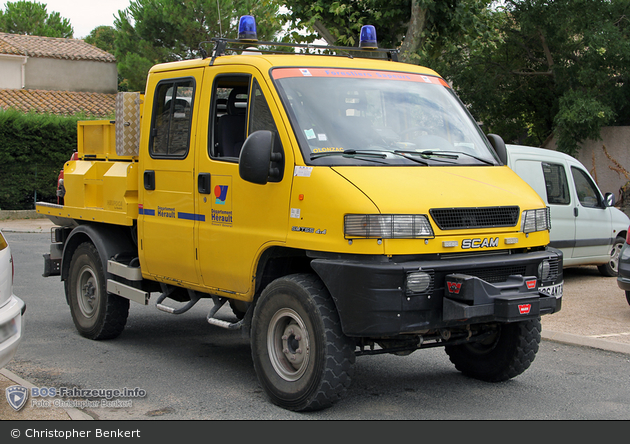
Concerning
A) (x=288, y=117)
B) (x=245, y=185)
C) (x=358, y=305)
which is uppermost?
(x=288, y=117)

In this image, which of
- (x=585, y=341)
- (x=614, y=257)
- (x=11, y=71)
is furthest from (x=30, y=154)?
(x=585, y=341)

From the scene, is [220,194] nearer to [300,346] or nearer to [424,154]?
[300,346]

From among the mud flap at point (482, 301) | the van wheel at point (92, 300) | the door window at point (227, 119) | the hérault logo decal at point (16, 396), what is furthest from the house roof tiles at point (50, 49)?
the mud flap at point (482, 301)

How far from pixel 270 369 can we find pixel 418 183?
1.76 meters

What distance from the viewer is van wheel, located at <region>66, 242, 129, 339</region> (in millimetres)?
7602

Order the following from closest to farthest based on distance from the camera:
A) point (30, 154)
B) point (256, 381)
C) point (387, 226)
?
point (387, 226) → point (256, 381) → point (30, 154)

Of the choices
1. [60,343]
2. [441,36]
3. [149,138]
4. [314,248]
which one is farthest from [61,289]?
[441,36]

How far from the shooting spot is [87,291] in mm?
7961

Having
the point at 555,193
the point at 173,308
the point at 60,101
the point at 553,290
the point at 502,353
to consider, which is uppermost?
the point at 60,101

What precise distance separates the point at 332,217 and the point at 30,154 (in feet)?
72.3

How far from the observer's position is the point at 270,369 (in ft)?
18.0

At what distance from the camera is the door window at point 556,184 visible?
10.6 m
